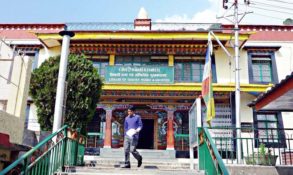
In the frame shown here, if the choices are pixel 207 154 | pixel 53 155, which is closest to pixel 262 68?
pixel 207 154

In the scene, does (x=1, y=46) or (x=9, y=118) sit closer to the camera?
(x=9, y=118)

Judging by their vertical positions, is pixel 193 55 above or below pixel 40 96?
above

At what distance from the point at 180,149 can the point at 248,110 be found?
13.7 feet

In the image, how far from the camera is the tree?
1149 centimetres

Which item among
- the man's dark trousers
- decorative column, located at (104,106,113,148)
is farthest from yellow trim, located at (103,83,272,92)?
the man's dark trousers

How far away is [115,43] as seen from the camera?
1664 centimetres

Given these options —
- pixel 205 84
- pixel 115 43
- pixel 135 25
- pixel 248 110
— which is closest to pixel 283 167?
pixel 205 84

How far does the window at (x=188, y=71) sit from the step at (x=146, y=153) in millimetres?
4158

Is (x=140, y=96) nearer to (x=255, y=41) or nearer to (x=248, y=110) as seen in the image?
(x=248, y=110)

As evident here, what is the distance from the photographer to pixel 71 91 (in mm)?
11805

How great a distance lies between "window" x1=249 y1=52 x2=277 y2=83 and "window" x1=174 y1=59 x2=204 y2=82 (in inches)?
112

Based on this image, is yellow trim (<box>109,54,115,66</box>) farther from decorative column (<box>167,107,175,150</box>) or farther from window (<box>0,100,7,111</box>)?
window (<box>0,100,7,111</box>)

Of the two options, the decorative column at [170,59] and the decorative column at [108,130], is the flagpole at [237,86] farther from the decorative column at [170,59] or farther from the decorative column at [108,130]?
the decorative column at [108,130]

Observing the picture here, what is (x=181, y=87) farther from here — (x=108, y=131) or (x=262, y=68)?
(x=262, y=68)
